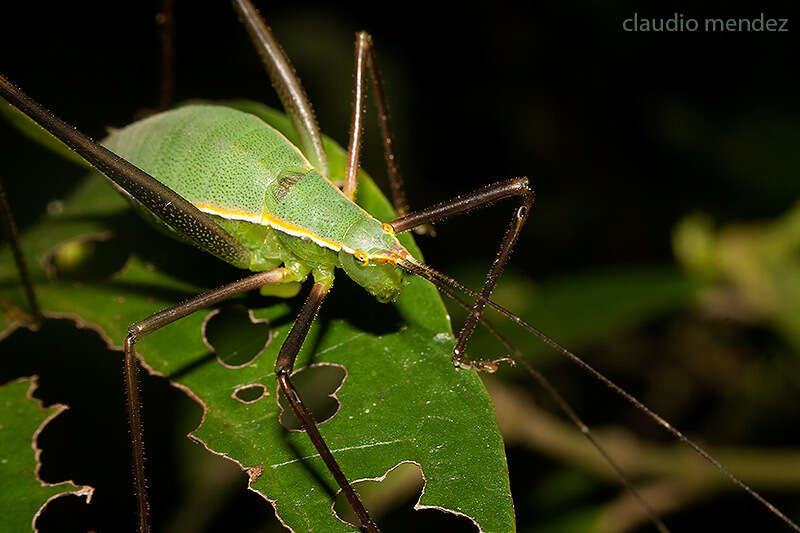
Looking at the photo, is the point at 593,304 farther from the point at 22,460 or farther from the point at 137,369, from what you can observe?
the point at 22,460

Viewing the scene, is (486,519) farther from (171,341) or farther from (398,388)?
(171,341)

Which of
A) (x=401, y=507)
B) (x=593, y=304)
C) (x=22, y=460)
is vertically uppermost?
(x=593, y=304)

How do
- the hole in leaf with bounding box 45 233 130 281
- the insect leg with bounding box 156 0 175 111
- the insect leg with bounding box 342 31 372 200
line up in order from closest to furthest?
the insect leg with bounding box 342 31 372 200
the hole in leaf with bounding box 45 233 130 281
the insect leg with bounding box 156 0 175 111

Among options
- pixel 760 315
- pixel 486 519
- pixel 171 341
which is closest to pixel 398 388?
pixel 486 519

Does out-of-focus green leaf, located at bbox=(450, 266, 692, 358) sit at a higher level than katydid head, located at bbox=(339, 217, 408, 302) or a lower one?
lower

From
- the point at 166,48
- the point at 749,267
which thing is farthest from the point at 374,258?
the point at 749,267

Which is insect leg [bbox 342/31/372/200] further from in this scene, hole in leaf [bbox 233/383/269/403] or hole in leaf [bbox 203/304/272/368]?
hole in leaf [bbox 233/383/269/403]

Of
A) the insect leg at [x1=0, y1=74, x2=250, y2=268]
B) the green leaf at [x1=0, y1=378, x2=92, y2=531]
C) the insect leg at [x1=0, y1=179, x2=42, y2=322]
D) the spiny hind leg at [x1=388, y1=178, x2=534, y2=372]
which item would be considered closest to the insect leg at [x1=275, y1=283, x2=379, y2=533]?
the spiny hind leg at [x1=388, y1=178, x2=534, y2=372]

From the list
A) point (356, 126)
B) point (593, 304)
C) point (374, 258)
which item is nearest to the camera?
point (374, 258)
